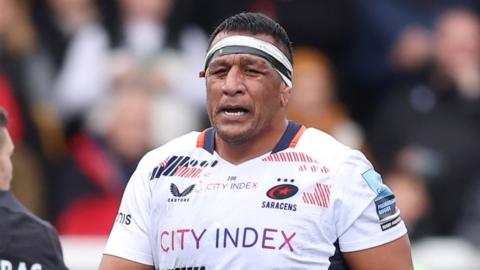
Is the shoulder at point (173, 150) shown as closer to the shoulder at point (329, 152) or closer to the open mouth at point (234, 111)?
the open mouth at point (234, 111)

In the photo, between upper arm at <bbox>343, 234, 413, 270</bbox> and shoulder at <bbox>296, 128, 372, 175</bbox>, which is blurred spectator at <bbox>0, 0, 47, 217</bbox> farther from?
upper arm at <bbox>343, 234, 413, 270</bbox>

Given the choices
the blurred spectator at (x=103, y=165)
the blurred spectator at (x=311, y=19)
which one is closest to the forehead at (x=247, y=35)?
the blurred spectator at (x=103, y=165)

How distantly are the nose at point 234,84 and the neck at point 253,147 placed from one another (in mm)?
237

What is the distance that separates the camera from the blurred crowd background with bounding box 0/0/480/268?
1045 centimetres

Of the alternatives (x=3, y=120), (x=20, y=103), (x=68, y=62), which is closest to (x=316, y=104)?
(x=68, y=62)

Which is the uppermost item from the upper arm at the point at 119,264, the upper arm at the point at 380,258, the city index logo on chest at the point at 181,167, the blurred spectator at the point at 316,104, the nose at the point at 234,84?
the blurred spectator at the point at 316,104

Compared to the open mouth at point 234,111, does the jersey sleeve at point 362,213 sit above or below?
below

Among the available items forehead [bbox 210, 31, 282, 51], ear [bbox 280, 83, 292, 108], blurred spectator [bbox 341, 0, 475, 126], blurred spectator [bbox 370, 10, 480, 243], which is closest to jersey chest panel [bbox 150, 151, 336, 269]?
ear [bbox 280, 83, 292, 108]

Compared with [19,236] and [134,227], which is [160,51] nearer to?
[19,236]

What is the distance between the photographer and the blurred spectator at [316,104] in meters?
10.9

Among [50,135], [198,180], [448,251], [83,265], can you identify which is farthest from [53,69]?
[198,180]

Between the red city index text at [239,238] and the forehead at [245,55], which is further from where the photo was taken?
the forehead at [245,55]

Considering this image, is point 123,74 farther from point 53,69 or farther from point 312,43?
point 312,43

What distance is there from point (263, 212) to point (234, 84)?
1.71 feet
